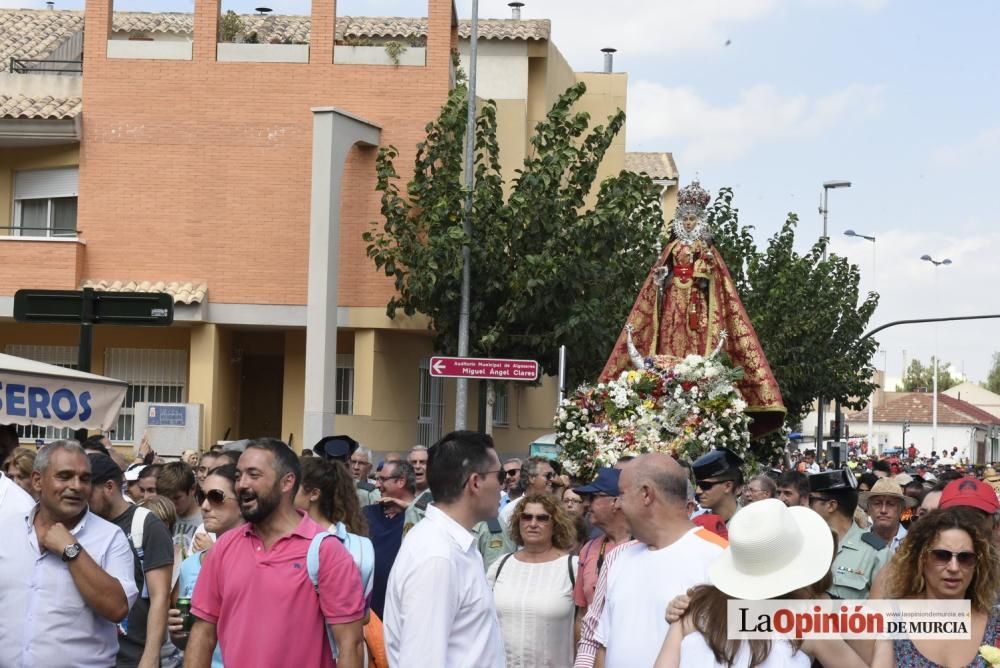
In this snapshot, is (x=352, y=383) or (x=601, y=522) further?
(x=352, y=383)

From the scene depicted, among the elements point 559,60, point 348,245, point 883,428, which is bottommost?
point 883,428

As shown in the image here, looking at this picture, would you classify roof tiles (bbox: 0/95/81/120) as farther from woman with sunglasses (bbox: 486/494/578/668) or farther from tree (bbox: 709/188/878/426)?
woman with sunglasses (bbox: 486/494/578/668)

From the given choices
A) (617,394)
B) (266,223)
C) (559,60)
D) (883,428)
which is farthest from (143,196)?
(883,428)

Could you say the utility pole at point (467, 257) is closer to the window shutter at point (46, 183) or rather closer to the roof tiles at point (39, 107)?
the roof tiles at point (39, 107)

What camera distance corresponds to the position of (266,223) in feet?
89.9

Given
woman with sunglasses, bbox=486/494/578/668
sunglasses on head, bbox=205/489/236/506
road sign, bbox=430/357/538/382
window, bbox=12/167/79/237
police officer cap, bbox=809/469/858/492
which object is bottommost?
woman with sunglasses, bbox=486/494/578/668

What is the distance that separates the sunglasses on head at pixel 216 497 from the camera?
25.0 feet

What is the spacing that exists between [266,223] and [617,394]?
14086 millimetres

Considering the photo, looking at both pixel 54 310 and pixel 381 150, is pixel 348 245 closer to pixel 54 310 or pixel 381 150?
pixel 381 150

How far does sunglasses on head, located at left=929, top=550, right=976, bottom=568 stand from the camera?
5.80 m

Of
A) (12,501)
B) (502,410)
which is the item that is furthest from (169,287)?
(12,501)

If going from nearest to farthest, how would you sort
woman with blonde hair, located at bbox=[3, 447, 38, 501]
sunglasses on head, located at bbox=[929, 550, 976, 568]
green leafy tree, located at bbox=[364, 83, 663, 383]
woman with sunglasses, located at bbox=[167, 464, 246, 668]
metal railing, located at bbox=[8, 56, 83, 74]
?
sunglasses on head, located at bbox=[929, 550, 976, 568] < woman with sunglasses, located at bbox=[167, 464, 246, 668] < woman with blonde hair, located at bbox=[3, 447, 38, 501] < green leafy tree, located at bbox=[364, 83, 663, 383] < metal railing, located at bbox=[8, 56, 83, 74]

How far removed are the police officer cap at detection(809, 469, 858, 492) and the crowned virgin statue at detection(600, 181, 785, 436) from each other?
598 cm

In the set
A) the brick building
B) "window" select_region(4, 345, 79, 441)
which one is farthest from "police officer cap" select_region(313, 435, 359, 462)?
"window" select_region(4, 345, 79, 441)
